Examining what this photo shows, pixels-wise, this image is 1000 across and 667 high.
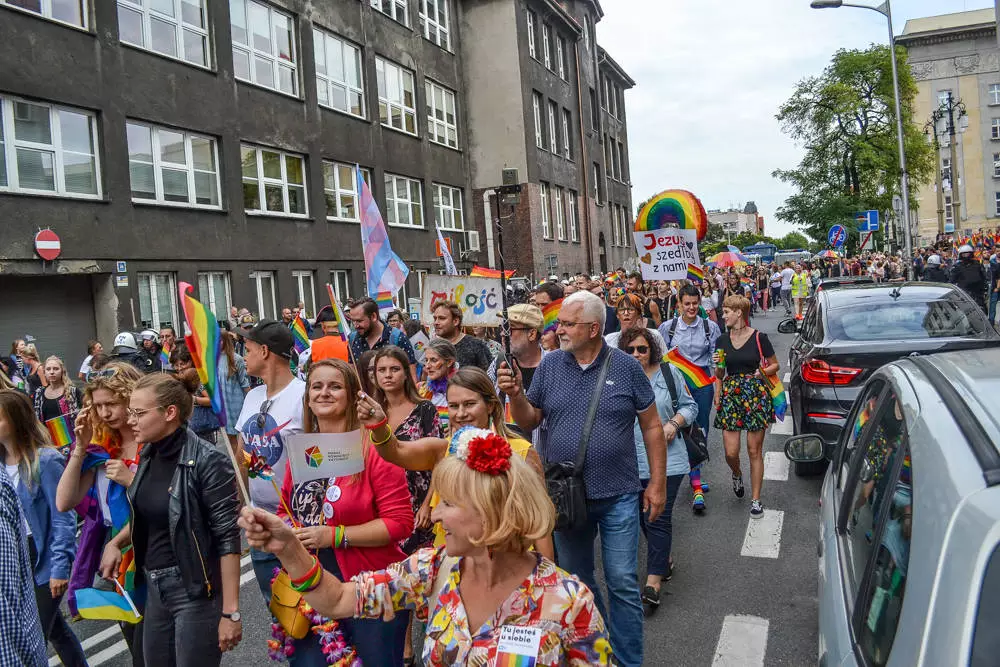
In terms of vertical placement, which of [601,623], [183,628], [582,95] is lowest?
[183,628]

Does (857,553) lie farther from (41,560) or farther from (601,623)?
(41,560)

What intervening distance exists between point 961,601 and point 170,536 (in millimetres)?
3015

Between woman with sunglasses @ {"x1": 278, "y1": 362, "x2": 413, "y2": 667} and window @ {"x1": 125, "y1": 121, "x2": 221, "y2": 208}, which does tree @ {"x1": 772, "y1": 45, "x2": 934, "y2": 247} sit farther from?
woman with sunglasses @ {"x1": 278, "y1": 362, "x2": 413, "y2": 667}

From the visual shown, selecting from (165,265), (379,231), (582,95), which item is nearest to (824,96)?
(582,95)

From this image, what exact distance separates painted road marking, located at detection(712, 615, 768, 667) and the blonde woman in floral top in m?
2.44

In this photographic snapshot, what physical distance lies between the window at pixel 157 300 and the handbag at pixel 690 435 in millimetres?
12977

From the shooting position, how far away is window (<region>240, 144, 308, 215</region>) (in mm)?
19594

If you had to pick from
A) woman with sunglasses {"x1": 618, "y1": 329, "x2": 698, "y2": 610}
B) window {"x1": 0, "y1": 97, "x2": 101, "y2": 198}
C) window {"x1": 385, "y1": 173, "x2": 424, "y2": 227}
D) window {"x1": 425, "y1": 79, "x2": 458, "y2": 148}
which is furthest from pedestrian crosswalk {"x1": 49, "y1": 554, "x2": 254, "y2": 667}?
window {"x1": 425, "y1": 79, "x2": 458, "y2": 148}

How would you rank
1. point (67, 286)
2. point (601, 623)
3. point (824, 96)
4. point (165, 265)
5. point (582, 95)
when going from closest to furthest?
point (601, 623), point (67, 286), point (165, 265), point (582, 95), point (824, 96)

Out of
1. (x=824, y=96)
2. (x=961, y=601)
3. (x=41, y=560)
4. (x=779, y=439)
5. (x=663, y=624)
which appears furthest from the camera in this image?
(x=824, y=96)

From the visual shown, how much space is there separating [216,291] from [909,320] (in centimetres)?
1512

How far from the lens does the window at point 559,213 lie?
3678cm

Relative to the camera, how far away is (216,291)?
18.5 meters

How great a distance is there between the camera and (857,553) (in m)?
2.41
